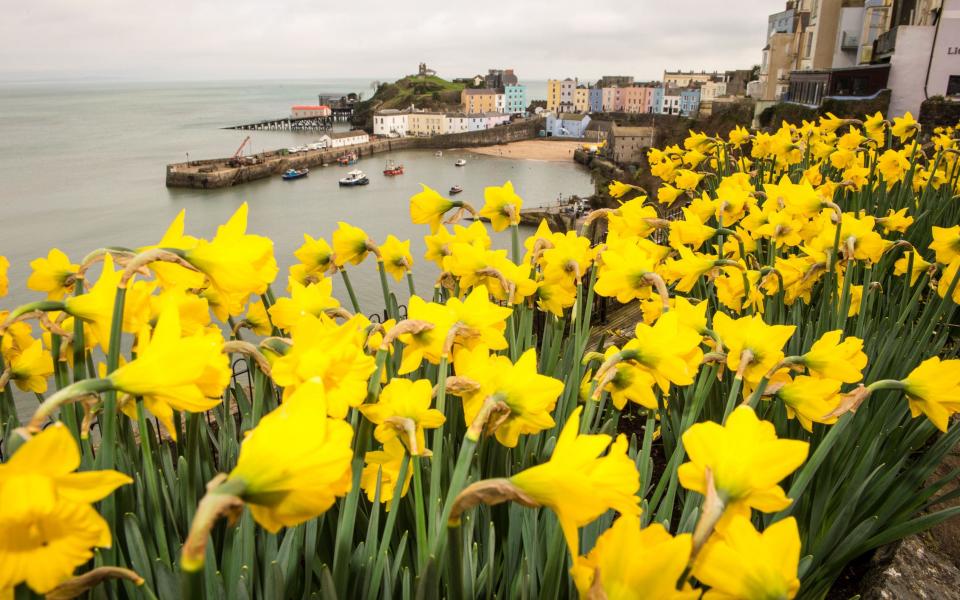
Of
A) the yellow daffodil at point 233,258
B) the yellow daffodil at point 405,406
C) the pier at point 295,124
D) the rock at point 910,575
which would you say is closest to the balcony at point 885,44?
the rock at point 910,575

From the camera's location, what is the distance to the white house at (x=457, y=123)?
86.1 metres

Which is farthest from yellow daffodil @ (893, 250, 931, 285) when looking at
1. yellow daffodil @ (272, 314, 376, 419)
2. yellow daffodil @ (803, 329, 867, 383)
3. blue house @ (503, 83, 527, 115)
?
blue house @ (503, 83, 527, 115)

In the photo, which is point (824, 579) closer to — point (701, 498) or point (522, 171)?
point (701, 498)

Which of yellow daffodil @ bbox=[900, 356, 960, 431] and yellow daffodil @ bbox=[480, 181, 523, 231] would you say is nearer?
yellow daffodil @ bbox=[900, 356, 960, 431]

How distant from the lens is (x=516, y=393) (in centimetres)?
115

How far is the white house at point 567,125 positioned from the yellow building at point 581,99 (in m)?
14.6

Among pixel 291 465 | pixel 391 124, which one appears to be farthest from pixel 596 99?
pixel 291 465

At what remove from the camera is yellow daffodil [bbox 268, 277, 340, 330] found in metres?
1.54

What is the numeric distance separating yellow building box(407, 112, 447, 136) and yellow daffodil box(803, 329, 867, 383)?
290 ft

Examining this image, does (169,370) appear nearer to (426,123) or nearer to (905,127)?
(905,127)

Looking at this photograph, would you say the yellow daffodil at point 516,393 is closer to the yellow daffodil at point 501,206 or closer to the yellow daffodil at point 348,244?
the yellow daffodil at point 348,244

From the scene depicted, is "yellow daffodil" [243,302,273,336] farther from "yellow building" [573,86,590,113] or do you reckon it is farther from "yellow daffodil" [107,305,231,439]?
"yellow building" [573,86,590,113]

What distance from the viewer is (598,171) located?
57.4 m

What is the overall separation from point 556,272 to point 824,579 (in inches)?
50.4
